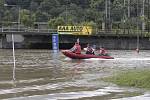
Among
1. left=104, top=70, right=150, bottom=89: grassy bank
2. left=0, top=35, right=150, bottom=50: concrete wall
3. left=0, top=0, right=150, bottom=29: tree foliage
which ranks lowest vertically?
left=0, top=35, right=150, bottom=50: concrete wall

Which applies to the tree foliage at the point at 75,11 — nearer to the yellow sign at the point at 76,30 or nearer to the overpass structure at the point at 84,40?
the yellow sign at the point at 76,30

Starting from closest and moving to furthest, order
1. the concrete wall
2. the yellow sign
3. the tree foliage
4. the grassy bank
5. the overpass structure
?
the grassy bank < the overpass structure < the concrete wall < the yellow sign < the tree foliage

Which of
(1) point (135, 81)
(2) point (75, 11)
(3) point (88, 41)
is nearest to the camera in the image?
(1) point (135, 81)

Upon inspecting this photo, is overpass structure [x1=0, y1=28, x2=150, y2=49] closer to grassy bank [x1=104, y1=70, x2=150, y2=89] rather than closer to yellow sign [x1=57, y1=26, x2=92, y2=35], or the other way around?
yellow sign [x1=57, y1=26, x2=92, y2=35]

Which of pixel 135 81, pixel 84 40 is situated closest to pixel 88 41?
pixel 84 40

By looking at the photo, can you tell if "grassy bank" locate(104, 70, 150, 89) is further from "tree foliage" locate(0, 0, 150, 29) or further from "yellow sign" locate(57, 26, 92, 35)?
"tree foliage" locate(0, 0, 150, 29)

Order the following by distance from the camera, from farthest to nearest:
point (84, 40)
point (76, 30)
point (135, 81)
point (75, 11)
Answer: point (75, 11) < point (76, 30) < point (84, 40) < point (135, 81)

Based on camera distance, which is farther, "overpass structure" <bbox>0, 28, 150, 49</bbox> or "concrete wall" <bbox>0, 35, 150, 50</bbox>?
"concrete wall" <bbox>0, 35, 150, 50</bbox>

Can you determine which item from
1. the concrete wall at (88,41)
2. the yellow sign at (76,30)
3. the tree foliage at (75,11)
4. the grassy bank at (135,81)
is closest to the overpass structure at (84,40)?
the concrete wall at (88,41)

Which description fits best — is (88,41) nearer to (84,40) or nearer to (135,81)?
(84,40)

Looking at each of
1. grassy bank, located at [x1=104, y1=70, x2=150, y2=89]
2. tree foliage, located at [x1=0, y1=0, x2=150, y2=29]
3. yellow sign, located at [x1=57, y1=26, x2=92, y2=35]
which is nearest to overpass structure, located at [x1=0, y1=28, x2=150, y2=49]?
yellow sign, located at [x1=57, y1=26, x2=92, y2=35]

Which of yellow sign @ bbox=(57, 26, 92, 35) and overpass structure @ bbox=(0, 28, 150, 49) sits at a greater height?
yellow sign @ bbox=(57, 26, 92, 35)

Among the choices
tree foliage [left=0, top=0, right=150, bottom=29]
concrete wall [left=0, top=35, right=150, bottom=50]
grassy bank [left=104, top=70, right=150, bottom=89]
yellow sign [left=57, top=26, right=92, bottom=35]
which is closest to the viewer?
grassy bank [left=104, top=70, right=150, bottom=89]

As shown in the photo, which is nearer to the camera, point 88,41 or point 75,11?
point 88,41
